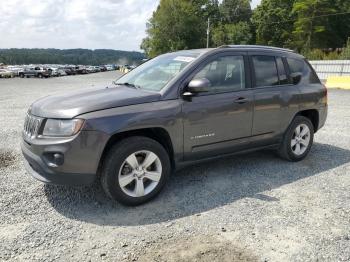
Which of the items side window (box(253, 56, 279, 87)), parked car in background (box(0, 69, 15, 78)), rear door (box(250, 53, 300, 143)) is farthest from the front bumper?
parked car in background (box(0, 69, 15, 78))

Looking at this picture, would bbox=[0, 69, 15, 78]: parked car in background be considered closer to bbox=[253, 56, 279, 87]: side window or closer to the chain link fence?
the chain link fence

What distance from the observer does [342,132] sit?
320 inches

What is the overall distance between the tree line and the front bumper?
57.5m

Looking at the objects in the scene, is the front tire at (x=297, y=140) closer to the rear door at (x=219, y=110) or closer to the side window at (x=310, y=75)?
the side window at (x=310, y=75)

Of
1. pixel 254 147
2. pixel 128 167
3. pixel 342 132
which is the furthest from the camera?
pixel 342 132

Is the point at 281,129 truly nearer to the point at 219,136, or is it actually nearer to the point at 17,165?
the point at 219,136

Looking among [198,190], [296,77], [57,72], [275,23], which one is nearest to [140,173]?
[198,190]

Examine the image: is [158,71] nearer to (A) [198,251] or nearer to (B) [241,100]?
(B) [241,100]

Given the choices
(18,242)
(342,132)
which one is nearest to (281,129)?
(342,132)

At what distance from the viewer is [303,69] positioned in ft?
19.7

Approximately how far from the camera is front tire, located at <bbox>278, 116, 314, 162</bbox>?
5.72 metres

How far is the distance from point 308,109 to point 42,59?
13017cm

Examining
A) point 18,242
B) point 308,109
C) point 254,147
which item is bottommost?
point 18,242

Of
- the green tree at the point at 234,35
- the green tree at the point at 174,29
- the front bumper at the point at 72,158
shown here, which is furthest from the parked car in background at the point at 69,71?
the front bumper at the point at 72,158
